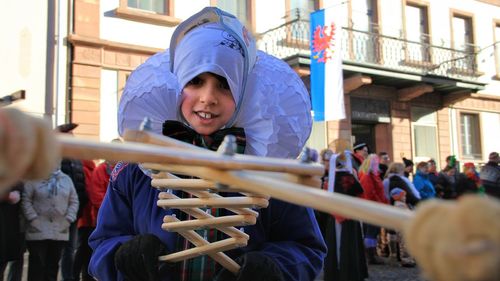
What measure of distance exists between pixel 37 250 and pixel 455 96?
560 inches

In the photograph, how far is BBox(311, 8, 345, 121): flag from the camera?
10188 mm

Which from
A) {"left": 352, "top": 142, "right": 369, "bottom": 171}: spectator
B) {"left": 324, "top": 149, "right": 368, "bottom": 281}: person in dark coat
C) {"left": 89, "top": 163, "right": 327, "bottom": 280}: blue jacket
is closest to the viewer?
{"left": 89, "top": 163, "right": 327, "bottom": 280}: blue jacket

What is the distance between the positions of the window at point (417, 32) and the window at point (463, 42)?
1.25 meters

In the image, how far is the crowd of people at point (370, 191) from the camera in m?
5.77

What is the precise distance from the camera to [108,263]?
5.08 feet

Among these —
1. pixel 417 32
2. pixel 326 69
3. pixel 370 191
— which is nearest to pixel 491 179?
pixel 370 191

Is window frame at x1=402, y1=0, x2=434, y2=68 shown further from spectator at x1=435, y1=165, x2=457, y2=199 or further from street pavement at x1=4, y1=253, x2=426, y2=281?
street pavement at x1=4, y1=253, x2=426, y2=281

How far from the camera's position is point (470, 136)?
54.6 feet

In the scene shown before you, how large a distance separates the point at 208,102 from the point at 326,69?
935 cm

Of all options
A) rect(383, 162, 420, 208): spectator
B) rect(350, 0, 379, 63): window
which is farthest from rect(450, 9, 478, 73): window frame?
rect(383, 162, 420, 208): spectator

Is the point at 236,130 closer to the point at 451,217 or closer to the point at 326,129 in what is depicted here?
the point at 451,217

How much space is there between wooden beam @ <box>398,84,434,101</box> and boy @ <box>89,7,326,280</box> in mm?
13889

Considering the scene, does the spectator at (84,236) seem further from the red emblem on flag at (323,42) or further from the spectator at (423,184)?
the red emblem on flag at (323,42)

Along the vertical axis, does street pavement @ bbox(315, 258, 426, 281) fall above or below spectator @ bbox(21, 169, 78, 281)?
below
